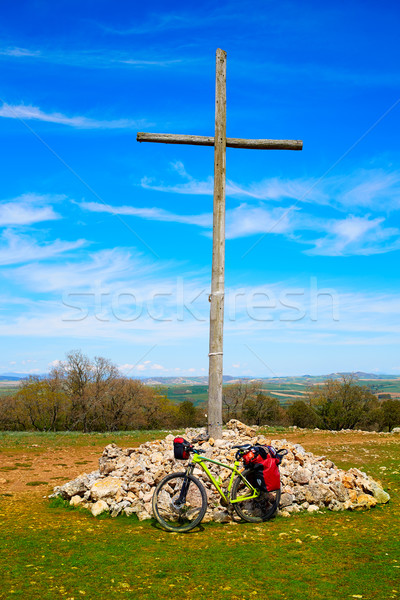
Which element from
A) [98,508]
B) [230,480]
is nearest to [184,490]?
[230,480]

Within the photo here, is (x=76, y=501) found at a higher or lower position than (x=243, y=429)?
lower

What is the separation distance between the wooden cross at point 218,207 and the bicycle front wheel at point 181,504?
2.40m

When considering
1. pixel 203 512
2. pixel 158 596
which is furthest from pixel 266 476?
pixel 158 596

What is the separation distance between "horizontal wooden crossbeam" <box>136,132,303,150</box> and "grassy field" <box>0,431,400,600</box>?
7.58 meters

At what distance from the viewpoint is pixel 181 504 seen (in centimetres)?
672

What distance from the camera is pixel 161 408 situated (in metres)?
45.4

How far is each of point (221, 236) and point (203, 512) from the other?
5.60 m

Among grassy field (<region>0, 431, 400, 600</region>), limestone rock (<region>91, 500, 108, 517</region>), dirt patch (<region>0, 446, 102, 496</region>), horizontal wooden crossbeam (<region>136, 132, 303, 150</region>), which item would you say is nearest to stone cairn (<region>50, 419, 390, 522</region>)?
limestone rock (<region>91, 500, 108, 517</region>)

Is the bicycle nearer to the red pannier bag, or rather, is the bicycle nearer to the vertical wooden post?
the red pannier bag

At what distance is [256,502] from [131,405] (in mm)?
35689

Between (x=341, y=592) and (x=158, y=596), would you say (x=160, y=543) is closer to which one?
(x=158, y=596)

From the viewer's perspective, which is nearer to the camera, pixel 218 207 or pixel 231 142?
pixel 218 207

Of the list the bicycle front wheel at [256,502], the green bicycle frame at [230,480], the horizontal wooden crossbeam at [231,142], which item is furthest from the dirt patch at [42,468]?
the horizontal wooden crossbeam at [231,142]

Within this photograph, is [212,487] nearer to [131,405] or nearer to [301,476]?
[301,476]
